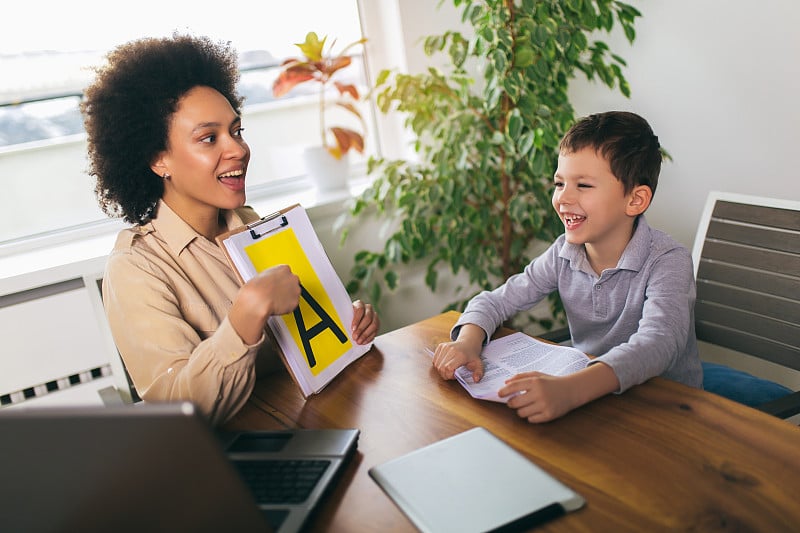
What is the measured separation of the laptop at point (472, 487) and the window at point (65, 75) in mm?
1586

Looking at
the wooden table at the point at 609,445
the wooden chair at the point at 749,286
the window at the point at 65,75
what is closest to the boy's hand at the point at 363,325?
the wooden table at the point at 609,445

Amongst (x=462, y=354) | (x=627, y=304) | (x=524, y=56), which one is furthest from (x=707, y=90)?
(x=462, y=354)

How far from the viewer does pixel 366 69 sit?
8.39ft

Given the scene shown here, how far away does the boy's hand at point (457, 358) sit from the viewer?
1.09 m

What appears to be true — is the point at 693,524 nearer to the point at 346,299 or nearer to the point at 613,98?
the point at 346,299

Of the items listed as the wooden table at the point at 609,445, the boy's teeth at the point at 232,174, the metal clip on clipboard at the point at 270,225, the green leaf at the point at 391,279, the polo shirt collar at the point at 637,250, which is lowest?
the green leaf at the point at 391,279

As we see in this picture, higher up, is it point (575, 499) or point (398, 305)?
point (575, 499)

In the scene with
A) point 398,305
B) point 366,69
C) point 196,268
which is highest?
point 366,69

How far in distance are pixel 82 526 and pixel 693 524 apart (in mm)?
612

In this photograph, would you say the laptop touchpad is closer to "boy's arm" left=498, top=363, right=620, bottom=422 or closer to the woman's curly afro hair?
"boy's arm" left=498, top=363, right=620, bottom=422

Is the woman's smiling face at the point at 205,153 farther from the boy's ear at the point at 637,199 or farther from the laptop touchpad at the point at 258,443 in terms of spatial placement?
the boy's ear at the point at 637,199

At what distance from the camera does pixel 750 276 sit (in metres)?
1.46

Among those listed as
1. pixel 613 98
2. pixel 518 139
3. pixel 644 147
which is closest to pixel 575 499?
pixel 644 147

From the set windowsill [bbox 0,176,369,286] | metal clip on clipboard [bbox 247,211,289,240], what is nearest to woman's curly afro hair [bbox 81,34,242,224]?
metal clip on clipboard [bbox 247,211,289,240]
